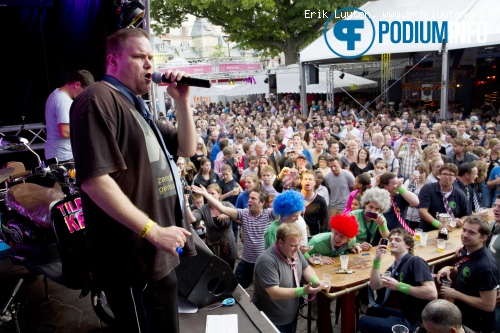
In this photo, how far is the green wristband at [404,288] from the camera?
11.5ft

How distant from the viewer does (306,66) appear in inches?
615

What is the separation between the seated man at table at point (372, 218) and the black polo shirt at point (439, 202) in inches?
37.4

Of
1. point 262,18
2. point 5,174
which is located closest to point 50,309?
point 5,174

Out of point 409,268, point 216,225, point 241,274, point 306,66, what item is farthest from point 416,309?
point 306,66

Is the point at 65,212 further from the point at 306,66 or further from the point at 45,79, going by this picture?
the point at 306,66

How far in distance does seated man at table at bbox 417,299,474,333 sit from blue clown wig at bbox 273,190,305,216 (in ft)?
5.49

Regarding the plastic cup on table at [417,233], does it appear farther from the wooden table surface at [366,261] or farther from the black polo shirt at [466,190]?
the black polo shirt at [466,190]

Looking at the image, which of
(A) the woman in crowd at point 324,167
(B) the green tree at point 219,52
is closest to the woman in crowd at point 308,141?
(A) the woman in crowd at point 324,167

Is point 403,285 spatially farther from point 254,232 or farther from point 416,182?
point 416,182

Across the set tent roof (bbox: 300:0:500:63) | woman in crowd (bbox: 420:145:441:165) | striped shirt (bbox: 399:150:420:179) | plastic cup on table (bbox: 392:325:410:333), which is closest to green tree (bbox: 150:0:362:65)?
tent roof (bbox: 300:0:500:63)

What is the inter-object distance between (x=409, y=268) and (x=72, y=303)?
2983 millimetres

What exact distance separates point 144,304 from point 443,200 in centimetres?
470

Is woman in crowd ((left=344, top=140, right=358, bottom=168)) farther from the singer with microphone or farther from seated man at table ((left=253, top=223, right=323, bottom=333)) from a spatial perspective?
the singer with microphone

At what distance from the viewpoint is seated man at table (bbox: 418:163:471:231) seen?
5.29m
